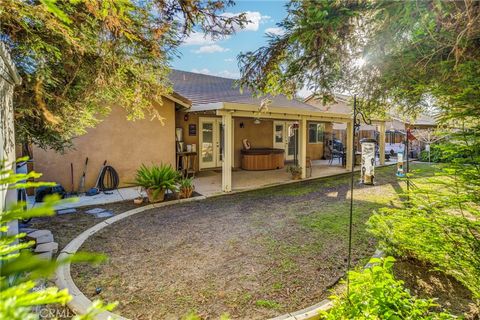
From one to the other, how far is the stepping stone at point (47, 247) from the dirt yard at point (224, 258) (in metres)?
0.42

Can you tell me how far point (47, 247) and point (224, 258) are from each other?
113 inches

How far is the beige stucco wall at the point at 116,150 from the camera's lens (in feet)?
26.5

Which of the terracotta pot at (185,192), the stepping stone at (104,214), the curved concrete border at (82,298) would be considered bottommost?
the curved concrete border at (82,298)

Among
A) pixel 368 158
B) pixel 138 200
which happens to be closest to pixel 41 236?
pixel 138 200

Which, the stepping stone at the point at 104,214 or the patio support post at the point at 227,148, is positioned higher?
the patio support post at the point at 227,148

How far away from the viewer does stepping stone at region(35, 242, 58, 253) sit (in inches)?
169

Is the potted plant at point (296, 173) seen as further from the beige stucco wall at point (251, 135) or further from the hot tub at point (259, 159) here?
the beige stucco wall at point (251, 135)

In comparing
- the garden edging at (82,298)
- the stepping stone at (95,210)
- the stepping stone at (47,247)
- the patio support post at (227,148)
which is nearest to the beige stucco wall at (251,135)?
the patio support post at (227,148)

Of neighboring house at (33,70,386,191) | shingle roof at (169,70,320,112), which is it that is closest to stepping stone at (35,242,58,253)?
neighboring house at (33,70,386,191)

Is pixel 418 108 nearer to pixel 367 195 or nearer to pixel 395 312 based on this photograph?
pixel 367 195

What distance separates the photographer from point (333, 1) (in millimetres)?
2627

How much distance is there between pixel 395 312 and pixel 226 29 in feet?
11.9

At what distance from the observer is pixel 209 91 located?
13031 millimetres

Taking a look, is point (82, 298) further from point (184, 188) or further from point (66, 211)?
point (184, 188)
